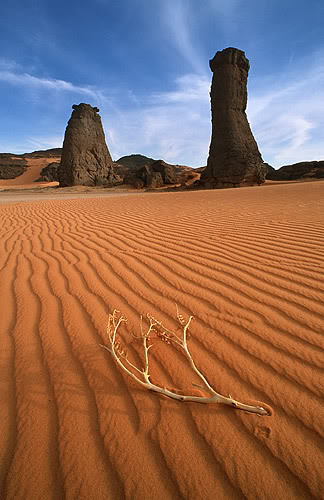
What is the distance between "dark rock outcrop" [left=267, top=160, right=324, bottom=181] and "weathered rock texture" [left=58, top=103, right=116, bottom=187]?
18864 mm

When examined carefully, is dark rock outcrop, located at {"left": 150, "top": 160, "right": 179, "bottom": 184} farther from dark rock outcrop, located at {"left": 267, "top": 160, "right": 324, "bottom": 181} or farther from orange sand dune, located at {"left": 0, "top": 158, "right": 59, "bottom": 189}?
orange sand dune, located at {"left": 0, "top": 158, "right": 59, "bottom": 189}

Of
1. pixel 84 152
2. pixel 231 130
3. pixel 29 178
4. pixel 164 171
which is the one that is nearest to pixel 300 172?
pixel 231 130

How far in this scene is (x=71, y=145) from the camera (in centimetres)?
2483

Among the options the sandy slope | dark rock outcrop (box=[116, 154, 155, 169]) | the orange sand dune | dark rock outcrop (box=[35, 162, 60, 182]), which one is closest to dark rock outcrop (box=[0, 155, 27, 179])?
the orange sand dune

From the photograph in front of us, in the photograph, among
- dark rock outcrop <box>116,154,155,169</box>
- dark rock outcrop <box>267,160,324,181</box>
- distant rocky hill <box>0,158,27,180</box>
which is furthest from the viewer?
dark rock outcrop <box>116,154,155,169</box>

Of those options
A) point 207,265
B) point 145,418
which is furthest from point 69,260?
point 145,418

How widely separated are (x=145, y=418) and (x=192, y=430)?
199mm

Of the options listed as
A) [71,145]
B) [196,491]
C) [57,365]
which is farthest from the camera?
[71,145]

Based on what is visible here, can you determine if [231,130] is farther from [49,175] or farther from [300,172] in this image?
[49,175]

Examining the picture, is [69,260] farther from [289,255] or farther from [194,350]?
[289,255]

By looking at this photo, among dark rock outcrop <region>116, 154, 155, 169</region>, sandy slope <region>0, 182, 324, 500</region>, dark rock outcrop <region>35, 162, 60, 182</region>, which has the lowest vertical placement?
sandy slope <region>0, 182, 324, 500</region>

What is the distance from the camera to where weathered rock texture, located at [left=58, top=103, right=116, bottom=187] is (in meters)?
24.8

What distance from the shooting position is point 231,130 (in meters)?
19.9

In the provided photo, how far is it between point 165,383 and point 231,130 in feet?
72.6
